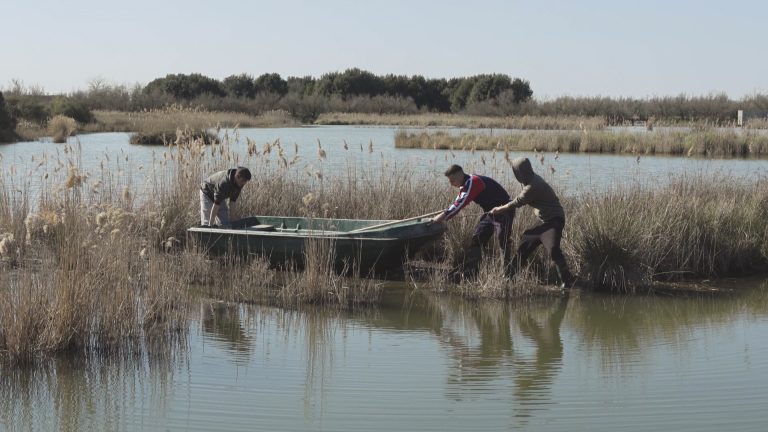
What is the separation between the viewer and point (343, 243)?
412 inches

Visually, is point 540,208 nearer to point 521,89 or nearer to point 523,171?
point 523,171

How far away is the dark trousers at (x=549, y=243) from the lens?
9.98 metres

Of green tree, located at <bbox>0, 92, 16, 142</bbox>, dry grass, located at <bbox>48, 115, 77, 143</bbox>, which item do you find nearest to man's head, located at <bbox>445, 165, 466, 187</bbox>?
dry grass, located at <bbox>48, 115, 77, 143</bbox>

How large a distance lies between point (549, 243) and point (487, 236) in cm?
86

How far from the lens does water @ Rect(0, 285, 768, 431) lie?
20.2ft

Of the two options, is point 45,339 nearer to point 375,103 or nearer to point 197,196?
point 197,196

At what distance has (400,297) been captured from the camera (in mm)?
10266

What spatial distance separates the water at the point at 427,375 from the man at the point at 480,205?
0.99 m

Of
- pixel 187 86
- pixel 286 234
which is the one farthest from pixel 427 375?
pixel 187 86

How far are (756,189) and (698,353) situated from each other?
629 centimetres

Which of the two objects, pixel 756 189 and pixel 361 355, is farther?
pixel 756 189

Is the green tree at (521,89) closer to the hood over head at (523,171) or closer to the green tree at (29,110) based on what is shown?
the green tree at (29,110)

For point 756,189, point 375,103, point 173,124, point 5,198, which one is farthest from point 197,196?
point 375,103

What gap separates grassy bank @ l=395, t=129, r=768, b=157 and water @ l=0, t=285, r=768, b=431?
19565mm
